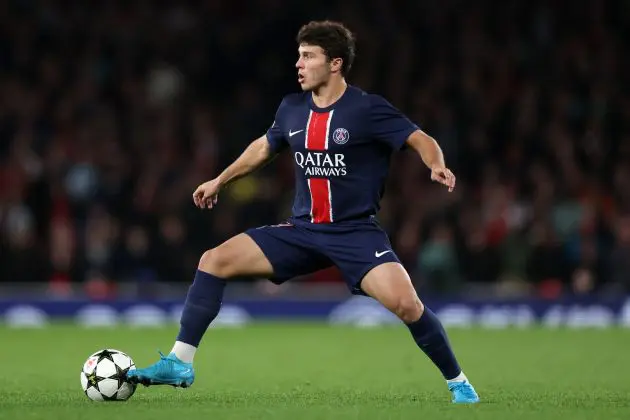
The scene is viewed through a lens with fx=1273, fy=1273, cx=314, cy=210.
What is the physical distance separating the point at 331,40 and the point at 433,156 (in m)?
0.99

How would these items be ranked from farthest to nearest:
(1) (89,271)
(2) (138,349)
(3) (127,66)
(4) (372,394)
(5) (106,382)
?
(3) (127,66), (1) (89,271), (2) (138,349), (4) (372,394), (5) (106,382)

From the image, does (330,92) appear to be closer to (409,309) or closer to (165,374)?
(409,309)

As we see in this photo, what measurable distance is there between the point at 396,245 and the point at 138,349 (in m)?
5.67

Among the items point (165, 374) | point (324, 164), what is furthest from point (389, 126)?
point (165, 374)

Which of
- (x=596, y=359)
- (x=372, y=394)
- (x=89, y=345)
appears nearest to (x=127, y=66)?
(x=89, y=345)

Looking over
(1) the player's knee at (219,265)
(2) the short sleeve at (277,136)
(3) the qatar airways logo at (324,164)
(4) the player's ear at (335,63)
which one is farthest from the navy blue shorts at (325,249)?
(4) the player's ear at (335,63)

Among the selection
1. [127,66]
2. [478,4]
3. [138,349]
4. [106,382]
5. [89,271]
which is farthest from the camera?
[478,4]

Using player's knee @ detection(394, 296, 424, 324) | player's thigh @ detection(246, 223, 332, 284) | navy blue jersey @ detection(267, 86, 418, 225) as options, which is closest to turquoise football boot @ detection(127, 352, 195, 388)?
player's thigh @ detection(246, 223, 332, 284)

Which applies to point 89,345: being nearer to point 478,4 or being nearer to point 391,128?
point 391,128

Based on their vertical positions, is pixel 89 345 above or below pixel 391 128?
below

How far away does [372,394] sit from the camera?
8.06m

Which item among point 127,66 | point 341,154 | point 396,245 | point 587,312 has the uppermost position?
point 127,66

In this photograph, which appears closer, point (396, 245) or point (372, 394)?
point (372, 394)

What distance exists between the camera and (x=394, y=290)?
23.5 feet
